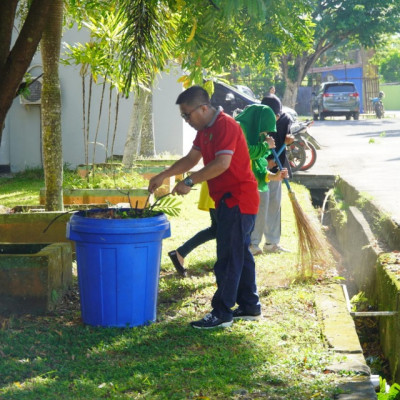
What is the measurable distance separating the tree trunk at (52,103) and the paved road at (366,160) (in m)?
3.79

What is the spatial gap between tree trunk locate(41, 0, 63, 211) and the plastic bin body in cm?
291

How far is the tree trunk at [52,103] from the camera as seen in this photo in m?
8.53

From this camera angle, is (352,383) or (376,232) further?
(376,232)

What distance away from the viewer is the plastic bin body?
5.55 m

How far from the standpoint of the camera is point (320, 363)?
4949 mm

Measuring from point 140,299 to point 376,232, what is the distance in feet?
12.8

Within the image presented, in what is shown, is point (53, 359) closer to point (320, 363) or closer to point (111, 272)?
point (111, 272)

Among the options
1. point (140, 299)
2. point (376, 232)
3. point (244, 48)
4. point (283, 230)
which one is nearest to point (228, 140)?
point (140, 299)

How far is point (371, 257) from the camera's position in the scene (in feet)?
25.8

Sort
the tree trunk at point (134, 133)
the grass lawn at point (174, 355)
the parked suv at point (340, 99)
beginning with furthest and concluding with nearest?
the parked suv at point (340, 99)
the tree trunk at point (134, 133)
the grass lawn at point (174, 355)

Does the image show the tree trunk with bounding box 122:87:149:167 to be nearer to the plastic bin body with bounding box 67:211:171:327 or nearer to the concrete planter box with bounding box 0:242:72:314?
the concrete planter box with bounding box 0:242:72:314

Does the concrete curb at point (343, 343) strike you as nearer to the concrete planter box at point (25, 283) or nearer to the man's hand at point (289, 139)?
the man's hand at point (289, 139)

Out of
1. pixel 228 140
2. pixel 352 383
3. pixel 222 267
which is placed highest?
pixel 228 140

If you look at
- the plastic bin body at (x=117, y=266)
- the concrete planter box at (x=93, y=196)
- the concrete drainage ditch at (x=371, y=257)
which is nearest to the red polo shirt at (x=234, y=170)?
the plastic bin body at (x=117, y=266)
